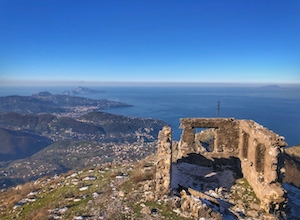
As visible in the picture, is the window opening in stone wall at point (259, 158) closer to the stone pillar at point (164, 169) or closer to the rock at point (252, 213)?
the rock at point (252, 213)

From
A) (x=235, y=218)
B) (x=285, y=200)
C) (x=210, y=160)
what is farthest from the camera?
(x=210, y=160)

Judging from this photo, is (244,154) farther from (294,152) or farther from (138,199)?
(294,152)

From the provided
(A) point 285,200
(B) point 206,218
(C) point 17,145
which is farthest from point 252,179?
(C) point 17,145

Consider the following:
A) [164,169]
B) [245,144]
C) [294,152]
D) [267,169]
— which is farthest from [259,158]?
[294,152]

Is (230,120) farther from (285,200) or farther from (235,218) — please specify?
(235,218)

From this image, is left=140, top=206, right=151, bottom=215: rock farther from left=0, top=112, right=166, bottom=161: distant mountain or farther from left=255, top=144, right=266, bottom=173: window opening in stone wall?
left=0, top=112, right=166, bottom=161: distant mountain

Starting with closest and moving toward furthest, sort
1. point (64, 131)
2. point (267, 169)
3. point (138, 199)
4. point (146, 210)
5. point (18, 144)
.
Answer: point (146, 210) < point (138, 199) < point (267, 169) < point (18, 144) < point (64, 131)
